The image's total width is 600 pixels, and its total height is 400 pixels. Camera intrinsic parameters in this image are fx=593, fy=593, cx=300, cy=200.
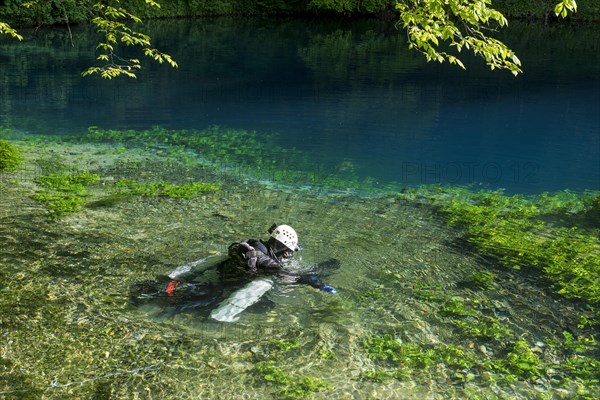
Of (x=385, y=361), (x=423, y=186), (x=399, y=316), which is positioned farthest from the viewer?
(x=423, y=186)

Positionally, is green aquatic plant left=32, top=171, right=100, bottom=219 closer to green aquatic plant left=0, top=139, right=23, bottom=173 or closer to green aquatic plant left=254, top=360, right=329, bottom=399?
green aquatic plant left=0, top=139, right=23, bottom=173

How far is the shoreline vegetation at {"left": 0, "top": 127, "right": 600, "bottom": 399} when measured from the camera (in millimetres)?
7027

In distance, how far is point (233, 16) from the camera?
56844 millimetres

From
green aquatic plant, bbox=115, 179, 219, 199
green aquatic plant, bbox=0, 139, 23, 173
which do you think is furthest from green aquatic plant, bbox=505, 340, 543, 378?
green aquatic plant, bbox=0, 139, 23, 173

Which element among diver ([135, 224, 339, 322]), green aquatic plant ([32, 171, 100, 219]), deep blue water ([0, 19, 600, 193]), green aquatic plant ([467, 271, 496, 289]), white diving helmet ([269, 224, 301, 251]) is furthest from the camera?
deep blue water ([0, 19, 600, 193])

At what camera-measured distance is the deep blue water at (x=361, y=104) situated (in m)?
17.9

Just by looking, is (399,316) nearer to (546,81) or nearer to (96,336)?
(96,336)

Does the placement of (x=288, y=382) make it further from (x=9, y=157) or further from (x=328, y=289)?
(x=9, y=157)

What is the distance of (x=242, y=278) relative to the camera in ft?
29.7

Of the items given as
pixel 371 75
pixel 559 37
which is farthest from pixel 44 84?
pixel 559 37

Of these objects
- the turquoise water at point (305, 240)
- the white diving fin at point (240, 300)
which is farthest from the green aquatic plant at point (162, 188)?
the white diving fin at point (240, 300)

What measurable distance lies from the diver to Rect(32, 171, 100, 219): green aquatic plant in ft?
12.4

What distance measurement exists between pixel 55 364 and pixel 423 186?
1027 cm

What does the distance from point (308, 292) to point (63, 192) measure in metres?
6.57
